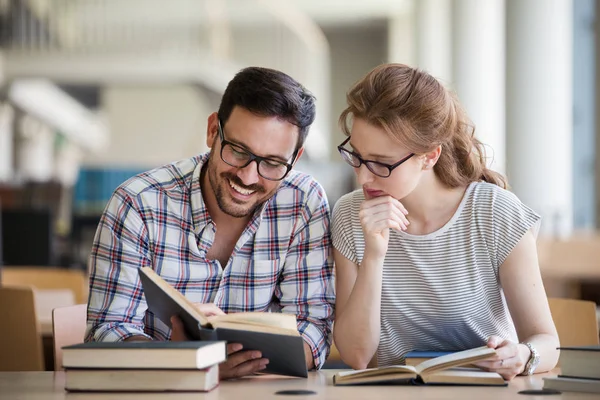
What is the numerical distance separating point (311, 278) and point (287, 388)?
0.53m

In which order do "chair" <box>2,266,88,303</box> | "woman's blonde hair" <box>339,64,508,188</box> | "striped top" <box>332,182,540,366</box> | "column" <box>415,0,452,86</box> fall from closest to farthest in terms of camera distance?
1. "woman's blonde hair" <box>339,64,508,188</box>
2. "striped top" <box>332,182,540,366</box>
3. "chair" <box>2,266,88,303</box>
4. "column" <box>415,0,452,86</box>

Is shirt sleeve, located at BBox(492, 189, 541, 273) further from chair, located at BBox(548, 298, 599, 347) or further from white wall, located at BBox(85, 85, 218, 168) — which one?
white wall, located at BBox(85, 85, 218, 168)

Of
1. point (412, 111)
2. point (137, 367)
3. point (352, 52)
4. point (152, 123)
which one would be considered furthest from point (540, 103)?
point (352, 52)

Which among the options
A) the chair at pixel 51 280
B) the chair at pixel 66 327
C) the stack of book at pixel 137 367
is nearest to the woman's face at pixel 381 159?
the stack of book at pixel 137 367

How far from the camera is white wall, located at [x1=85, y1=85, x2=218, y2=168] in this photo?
12.9 meters

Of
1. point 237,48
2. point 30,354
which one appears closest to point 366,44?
point 237,48

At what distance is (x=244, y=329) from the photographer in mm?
1456

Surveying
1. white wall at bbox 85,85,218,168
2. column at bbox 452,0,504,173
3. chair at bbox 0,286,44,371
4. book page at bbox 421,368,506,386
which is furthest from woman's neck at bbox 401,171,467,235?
white wall at bbox 85,85,218,168

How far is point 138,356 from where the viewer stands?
1341 mm

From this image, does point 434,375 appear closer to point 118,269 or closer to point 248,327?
point 248,327

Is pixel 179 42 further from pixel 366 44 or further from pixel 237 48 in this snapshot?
pixel 366 44

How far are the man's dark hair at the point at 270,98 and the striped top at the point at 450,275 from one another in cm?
27

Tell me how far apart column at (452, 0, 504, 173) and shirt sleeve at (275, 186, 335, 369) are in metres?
5.41

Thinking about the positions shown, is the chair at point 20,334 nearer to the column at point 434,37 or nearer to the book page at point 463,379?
the book page at point 463,379
